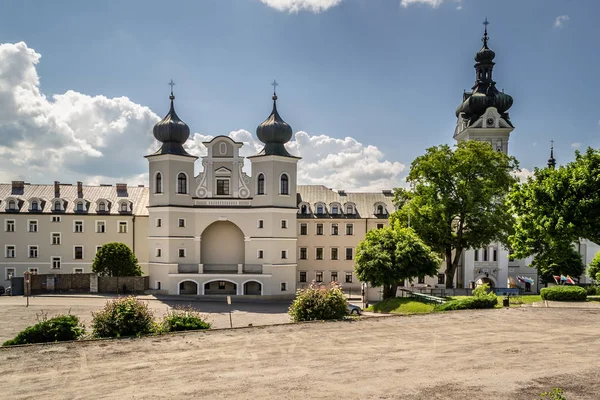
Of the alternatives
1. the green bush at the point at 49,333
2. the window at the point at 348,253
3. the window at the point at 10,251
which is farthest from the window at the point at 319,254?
the green bush at the point at 49,333

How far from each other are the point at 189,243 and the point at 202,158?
882cm

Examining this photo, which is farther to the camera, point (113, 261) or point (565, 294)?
point (113, 261)

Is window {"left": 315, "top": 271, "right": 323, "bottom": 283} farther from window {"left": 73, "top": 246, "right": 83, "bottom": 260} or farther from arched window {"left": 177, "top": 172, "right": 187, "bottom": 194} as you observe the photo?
window {"left": 73, "top": 246, "right": 83, "bottom": 260}

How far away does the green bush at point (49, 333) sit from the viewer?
64.9 feet

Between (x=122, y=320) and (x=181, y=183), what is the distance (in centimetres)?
3159

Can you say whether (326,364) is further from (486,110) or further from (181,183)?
(486,110)

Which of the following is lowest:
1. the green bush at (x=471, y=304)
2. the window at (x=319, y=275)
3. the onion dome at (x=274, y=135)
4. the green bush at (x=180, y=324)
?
the window at (x=319, y=275)

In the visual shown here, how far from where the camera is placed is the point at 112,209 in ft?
189


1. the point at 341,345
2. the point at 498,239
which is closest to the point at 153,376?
the point at 341,345

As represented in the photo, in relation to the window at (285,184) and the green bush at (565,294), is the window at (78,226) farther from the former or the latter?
the green bush at (565,294)

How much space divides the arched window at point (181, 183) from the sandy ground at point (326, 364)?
31.0 m

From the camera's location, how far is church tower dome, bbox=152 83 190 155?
5088cm

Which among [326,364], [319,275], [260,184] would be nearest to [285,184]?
[260,184]

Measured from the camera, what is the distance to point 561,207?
29.7 m
